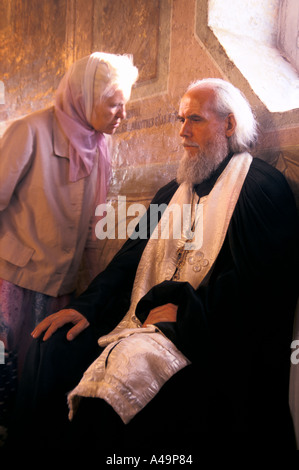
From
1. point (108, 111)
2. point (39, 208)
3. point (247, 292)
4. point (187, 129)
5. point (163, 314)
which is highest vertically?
point (108, 111)

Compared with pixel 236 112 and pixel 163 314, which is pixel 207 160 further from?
pixel 163 314

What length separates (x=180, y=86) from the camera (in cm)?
294

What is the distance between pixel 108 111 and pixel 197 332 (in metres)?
1.58

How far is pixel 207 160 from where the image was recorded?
2.34 m

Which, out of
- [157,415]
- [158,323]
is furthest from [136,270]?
[157,415]

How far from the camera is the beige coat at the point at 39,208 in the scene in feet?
8.77

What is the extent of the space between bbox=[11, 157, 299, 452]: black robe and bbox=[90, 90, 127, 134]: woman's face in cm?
103

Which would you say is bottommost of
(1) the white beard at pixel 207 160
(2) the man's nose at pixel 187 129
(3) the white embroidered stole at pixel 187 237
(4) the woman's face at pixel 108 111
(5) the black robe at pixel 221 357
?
(5) the black robe at pixel 221 357

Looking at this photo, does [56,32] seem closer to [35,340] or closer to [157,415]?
[35,340]

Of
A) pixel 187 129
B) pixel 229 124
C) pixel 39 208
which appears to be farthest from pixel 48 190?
pixel 229 124

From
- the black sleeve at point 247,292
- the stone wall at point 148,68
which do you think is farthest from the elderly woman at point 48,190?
the black sleeve at point 247,292

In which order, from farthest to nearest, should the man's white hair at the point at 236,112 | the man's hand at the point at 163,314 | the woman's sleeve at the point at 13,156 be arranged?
the woman's sleeve at the point at 13,156, the man's white hair at the point at 236,112, the man's hand at the point at 163,314

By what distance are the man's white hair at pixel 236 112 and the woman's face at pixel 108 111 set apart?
1.98 ft

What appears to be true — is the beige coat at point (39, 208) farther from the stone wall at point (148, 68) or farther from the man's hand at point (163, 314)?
the man's hand at point (163, 314)
